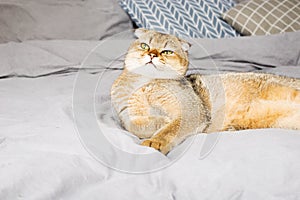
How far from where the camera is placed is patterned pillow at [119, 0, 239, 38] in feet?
6.77

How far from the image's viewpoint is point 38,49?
5.87 ft

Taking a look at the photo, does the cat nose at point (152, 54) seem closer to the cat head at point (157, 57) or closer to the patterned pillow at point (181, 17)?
the cat head at point (157, 57)

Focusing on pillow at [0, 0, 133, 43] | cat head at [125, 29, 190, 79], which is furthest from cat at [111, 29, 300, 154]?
pillow at [0, 0, 133, 43]

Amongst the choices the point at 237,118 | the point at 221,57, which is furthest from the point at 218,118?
the point at 221,57

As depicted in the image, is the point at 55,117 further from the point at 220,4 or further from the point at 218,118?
the point at 220,4

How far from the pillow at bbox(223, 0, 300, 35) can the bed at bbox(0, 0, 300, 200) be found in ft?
0.63

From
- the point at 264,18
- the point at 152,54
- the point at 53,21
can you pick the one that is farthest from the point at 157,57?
the point at 264,18

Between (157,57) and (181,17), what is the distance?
3.28 feet

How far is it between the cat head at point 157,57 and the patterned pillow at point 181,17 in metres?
0.81

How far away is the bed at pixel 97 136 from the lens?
2.85 feet

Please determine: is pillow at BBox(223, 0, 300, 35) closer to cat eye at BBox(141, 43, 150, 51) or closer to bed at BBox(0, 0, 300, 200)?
bed at BBox(0, 0, 300, 200)

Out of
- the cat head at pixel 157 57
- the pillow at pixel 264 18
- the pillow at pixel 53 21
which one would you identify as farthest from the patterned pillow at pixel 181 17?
the cat head at pixel 157 57

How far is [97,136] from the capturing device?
3.67ft

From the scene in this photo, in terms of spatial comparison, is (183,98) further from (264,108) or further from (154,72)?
(264,108)
